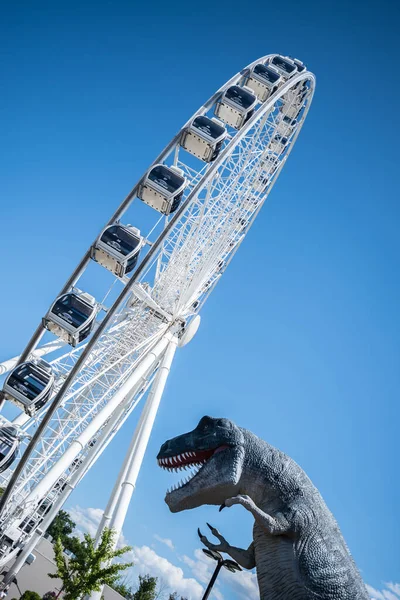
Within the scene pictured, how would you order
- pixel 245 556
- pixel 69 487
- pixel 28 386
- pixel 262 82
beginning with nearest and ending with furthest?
pixel 245 556, pixel 28 386, pixel 262 82, pixel 69 487

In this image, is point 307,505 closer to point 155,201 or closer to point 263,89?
point 155,201

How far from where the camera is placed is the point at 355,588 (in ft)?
18.6

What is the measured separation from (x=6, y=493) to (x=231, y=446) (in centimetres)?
1027

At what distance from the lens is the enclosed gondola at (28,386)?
14.8m

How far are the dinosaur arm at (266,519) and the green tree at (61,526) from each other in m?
62.0

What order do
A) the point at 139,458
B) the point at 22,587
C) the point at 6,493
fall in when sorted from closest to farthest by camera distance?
the point at 6,493 → the point at 139,458 → the point at 22,587

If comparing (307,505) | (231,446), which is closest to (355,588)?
(307,505)

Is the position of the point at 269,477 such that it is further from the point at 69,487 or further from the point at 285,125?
the point at 285,125

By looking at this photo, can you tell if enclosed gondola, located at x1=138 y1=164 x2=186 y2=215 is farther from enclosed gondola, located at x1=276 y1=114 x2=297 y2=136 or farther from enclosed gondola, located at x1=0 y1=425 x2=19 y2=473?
enclosed gondola, located at x1=276 y1=114 x2=297 y2=136

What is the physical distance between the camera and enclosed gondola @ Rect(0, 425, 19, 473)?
49.0 ft

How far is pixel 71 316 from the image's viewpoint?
15844 mm

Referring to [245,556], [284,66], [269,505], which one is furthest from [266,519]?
[284,66]

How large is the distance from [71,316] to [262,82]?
11.3 meters

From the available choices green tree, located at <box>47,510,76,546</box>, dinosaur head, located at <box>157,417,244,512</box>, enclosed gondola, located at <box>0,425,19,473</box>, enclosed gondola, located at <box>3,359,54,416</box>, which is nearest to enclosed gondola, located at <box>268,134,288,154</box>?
enclosed gondola, located at <box>3,359,54,416</box>
